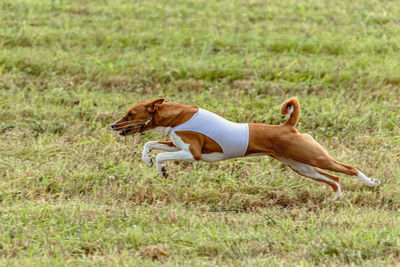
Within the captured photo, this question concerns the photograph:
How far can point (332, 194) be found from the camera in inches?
250

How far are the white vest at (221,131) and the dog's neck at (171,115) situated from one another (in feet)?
0.15

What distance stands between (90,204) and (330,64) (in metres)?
5.52

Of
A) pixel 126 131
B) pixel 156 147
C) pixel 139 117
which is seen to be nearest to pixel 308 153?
pixel 156 147

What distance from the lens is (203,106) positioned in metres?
8.55

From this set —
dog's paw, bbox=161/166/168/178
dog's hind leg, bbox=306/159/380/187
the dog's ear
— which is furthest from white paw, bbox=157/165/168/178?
dog's hind leg, bbox=306/159/380/187

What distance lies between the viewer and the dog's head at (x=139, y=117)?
582 cm

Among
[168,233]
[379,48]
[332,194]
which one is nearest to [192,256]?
[168,233]

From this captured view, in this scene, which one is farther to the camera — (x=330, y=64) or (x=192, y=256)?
(x=330, y=64)

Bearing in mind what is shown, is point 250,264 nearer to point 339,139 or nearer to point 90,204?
point 90,204

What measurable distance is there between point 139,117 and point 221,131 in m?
0.79

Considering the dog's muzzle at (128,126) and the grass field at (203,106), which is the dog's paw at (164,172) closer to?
the grass field at (203,106)

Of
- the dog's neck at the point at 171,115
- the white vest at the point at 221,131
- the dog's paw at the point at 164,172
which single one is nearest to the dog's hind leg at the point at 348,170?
the white vest at the point at 221,131

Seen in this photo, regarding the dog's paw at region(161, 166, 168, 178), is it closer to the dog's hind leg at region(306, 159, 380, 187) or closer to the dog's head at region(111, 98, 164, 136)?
the dog's head at region(111, 98, 164, 136)

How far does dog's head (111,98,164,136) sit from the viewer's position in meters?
5.82
